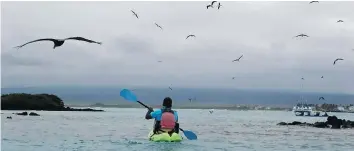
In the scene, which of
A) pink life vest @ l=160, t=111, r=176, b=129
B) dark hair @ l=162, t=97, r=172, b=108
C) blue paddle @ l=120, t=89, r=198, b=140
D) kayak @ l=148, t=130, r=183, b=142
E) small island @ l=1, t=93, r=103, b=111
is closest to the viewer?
dark hair @ l=162, t=97, r=172, b=108

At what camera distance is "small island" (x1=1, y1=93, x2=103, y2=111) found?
15438cm

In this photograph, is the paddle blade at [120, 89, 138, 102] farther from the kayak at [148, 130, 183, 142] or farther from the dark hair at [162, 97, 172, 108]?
the dark hair at [162, 97, 172, 108]

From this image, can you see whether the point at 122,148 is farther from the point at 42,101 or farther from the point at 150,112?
the point at 42,101

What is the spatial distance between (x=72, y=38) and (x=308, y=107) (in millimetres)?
162445

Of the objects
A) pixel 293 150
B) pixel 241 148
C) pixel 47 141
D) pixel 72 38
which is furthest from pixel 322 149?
pixel 72 38

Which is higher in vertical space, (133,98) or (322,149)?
(133,98)

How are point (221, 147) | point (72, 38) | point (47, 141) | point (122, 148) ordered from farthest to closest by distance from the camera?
point (47, 141) → point (221, 147) → point (122, 148) → point (72, 38)

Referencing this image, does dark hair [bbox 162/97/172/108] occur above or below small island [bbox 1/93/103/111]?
below

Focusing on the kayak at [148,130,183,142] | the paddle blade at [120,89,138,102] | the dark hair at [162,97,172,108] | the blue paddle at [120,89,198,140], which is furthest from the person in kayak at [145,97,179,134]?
the paddle blade at [120,89,138,102]

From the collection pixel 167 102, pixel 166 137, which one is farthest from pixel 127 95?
pixel 167 102

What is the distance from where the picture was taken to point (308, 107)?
563 ft

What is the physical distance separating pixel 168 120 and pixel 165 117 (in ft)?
0.97

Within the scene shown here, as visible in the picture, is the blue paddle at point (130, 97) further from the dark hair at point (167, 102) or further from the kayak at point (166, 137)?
the dark hair at point (167, 102)

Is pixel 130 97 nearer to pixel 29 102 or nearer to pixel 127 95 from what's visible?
pixel 127 95
